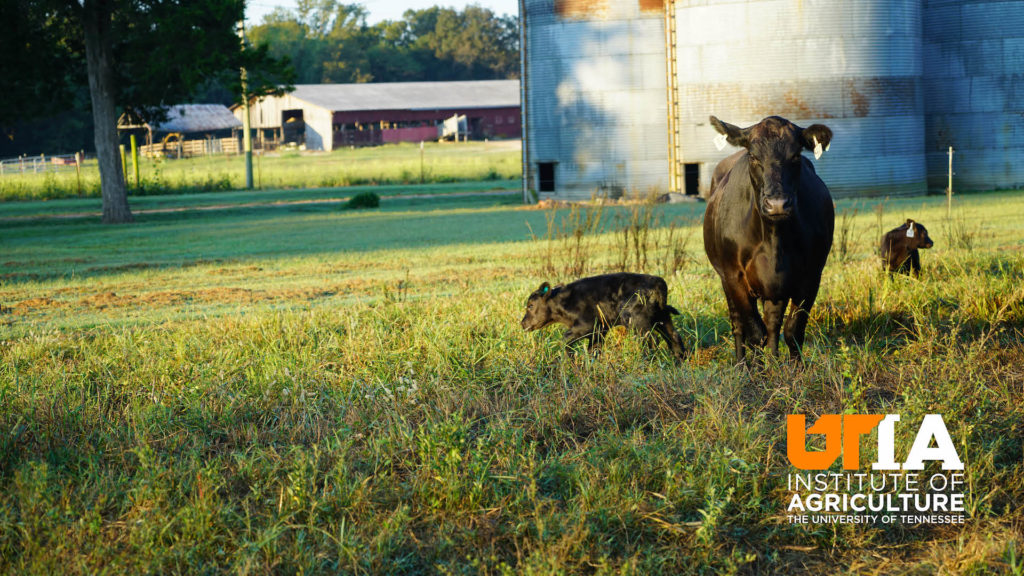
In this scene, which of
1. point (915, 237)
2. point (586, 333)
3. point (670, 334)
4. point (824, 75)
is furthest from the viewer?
point (824, 75)

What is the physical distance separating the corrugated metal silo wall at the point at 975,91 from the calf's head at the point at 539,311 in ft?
85.0

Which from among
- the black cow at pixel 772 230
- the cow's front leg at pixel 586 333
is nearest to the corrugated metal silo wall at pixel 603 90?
the cow's front leg at pixel 586 333

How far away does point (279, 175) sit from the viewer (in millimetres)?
49906

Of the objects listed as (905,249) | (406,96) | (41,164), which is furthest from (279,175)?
(905,249)

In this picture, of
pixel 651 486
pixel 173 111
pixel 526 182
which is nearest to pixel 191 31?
pixel 526 182

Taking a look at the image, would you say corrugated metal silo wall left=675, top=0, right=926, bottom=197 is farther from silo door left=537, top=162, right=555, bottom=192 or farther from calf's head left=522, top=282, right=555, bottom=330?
calf's head left=522, top=282, right=555, bottom=330

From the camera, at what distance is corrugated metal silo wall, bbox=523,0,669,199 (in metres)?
31.3

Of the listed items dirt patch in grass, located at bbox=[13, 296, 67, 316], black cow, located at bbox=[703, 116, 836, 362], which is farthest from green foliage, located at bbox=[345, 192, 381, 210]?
black cow, located at bbox=[703, 116, 836, 362]

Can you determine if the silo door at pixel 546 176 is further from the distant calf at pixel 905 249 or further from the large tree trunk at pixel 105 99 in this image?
the distant calf at pixel 905 249

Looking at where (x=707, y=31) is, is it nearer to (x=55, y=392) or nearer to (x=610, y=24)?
(x=610, y=24)

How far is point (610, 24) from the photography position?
31.4 metres

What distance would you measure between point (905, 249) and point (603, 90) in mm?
21197

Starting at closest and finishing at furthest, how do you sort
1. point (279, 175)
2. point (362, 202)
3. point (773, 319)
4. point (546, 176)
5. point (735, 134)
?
1. point (735, 134)
2. point (773, 319)
3. point (362, 202)
4. point (546, 176)
5. point (279, 175)

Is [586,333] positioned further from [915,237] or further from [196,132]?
[196,132]
